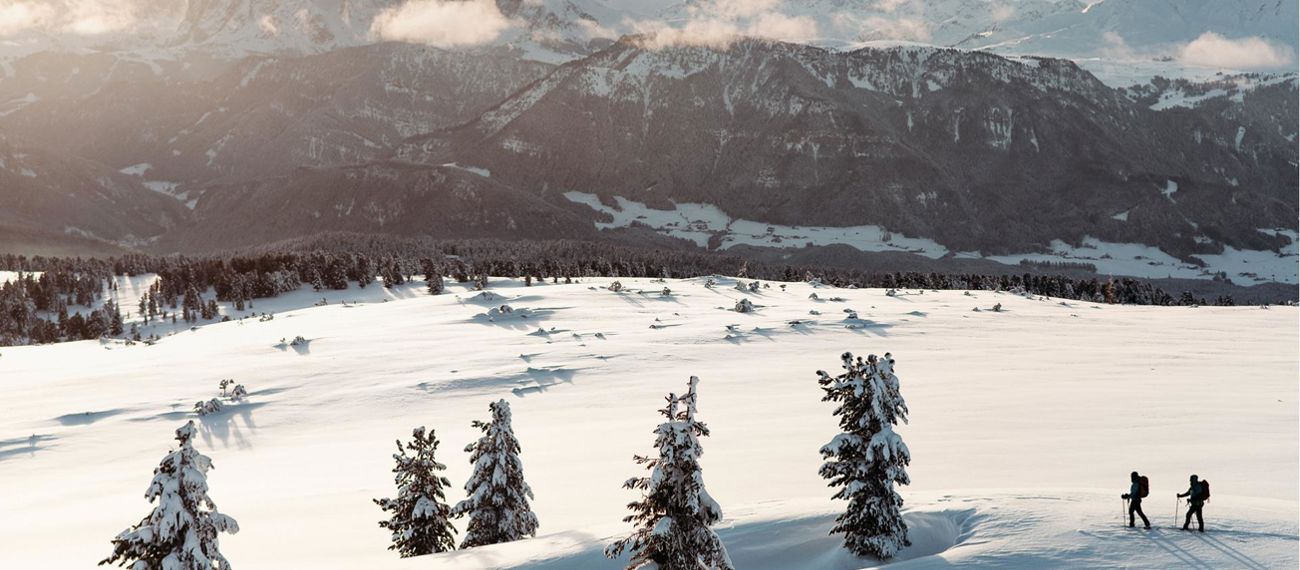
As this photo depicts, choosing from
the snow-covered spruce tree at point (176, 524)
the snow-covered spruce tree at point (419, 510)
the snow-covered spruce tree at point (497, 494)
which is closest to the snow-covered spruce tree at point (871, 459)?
the snow-covered spruce tree at point (497, 494)

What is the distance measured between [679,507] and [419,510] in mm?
10564

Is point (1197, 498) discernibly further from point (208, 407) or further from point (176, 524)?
point (208, 407)

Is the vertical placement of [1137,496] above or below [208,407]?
above

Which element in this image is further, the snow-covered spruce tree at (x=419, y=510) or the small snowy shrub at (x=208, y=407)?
the small snowy shrub at (x=208, y=407)

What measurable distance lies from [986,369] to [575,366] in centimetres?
2637

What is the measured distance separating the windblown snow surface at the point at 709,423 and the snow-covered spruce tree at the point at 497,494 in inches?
67.5

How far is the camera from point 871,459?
20703mm

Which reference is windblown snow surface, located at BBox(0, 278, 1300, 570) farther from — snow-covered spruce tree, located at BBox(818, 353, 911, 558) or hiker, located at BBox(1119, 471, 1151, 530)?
snow-covered spruce tree, located at BBox(818, 353, 911, 558)

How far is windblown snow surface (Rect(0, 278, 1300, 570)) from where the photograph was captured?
888 inches

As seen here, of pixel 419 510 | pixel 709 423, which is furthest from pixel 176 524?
pixel 709 423

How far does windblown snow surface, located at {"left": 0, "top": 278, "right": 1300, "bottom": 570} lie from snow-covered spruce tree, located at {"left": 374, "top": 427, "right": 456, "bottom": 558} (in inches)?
34.7

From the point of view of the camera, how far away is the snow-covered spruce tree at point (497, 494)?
1025 inches

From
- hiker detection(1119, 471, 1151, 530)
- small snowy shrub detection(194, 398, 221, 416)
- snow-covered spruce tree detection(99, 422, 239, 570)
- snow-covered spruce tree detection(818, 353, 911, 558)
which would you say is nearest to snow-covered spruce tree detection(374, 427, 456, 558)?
snow-covered spruce tree detection(99, 422, 239, 570)

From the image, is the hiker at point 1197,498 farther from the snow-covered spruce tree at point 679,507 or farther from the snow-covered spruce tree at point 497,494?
the snow-covered spruce tree at point 497,494
